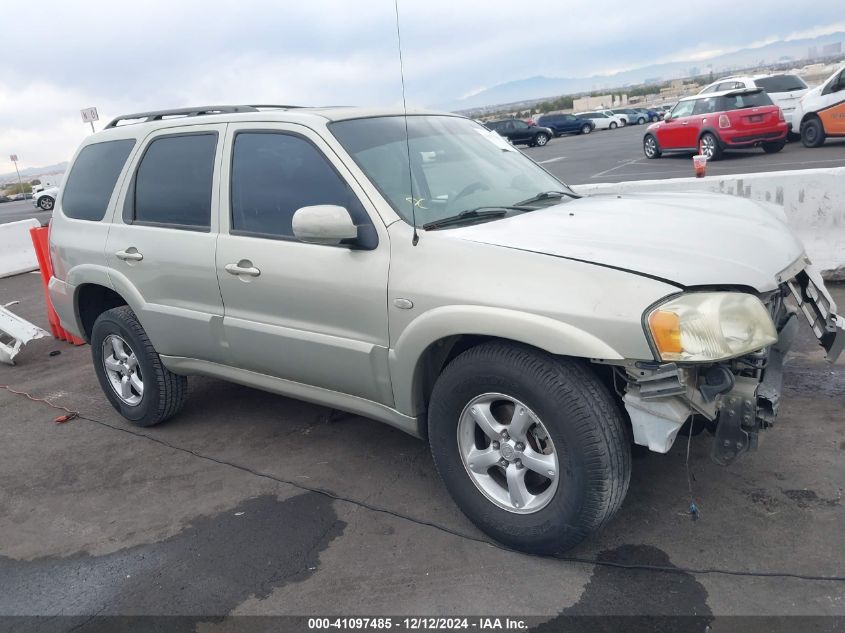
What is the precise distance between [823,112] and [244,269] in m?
16.3

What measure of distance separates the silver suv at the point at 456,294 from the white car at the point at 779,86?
16787 millimetres

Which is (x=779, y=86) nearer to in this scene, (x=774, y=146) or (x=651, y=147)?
(x=774, y=146)

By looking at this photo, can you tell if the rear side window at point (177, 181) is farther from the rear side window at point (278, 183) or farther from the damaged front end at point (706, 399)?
the damaged front end at point (706, 399)

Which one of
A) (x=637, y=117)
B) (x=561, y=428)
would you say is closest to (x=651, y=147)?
(x=561, y=428)

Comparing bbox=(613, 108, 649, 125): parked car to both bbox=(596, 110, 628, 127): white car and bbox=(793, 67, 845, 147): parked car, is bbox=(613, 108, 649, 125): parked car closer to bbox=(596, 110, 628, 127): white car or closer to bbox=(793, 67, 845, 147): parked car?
bbox=(596, 110, 628, 127): white car

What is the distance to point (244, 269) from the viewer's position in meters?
3.80

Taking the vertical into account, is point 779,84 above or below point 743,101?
above

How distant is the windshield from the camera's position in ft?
11.5

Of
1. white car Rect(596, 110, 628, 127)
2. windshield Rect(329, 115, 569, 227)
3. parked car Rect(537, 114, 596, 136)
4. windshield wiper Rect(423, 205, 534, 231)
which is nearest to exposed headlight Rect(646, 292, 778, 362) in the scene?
windshield wiper Rect(423, 205, 534, 231)

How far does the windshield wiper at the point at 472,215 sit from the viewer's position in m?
3.34

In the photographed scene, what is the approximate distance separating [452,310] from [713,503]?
4.99 feet

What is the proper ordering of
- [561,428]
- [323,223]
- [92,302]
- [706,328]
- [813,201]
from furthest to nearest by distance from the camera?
[813,201] → [92,302] → [323,223] → [561,428] → [706,328]

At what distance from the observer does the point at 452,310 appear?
3010 millimetres

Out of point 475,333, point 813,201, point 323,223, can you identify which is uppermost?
point 323,223
